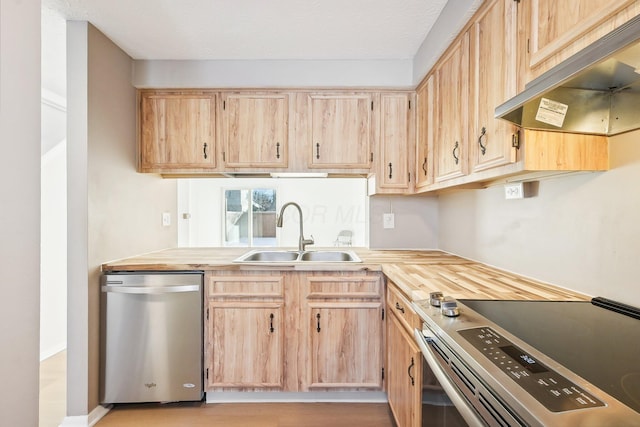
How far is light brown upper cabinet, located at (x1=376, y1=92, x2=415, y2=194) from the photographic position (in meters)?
2.34

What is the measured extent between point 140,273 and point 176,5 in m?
Answer: 1.57

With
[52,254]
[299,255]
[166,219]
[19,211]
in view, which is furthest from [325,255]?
[52,254]

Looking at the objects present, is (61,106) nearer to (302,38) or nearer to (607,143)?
(302,38)

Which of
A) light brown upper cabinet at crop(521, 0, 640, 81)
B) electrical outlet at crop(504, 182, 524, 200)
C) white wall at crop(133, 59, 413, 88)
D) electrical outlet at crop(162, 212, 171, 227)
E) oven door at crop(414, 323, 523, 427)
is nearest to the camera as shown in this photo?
oven door at crop(414, 323, 523, 427)

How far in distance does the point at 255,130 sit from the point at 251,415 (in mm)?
1916

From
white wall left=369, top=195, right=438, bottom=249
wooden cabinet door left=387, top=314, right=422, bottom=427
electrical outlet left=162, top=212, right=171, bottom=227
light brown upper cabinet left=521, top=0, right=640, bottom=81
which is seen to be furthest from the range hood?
electrical outlet left=162, top=212, right=171, bottom=227

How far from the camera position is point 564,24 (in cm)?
93

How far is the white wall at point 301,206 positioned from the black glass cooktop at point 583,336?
398 cm

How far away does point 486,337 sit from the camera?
0.85 metres

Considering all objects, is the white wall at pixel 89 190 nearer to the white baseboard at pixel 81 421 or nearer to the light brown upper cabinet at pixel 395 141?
the white baseboard at pixel 81 421

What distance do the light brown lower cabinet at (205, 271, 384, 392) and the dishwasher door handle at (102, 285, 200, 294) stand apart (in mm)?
114

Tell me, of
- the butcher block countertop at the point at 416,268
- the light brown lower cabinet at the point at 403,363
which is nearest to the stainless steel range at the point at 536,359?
the butcher block countertop at the point at 416,268

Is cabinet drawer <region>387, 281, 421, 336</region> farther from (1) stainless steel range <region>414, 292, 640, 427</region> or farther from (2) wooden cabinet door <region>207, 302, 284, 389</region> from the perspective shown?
(2) wooden cabinet door <region>207, 302, 284, 389</region>

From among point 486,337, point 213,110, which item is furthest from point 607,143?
point 213,110
